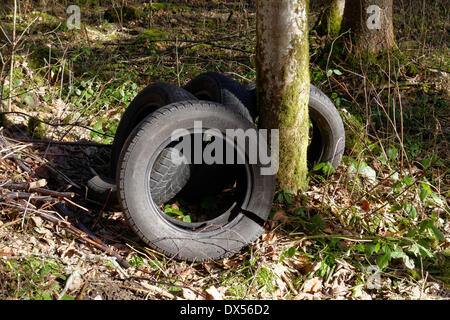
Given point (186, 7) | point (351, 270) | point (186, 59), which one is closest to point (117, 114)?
point (186, 59)

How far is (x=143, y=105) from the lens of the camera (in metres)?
4.46

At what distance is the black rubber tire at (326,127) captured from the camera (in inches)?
173

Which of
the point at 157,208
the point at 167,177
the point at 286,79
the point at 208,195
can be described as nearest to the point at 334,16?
the point at 286,79

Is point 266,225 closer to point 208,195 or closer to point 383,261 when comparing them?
point 208,195

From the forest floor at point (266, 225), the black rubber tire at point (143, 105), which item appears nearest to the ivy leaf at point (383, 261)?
the forest floor at point (266, 225)

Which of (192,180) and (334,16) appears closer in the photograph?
(192,180)

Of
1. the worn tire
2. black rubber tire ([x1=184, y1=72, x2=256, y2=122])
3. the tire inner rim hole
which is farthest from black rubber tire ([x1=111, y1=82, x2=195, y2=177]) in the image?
the tire inner rim hole

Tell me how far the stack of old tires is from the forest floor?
168mm

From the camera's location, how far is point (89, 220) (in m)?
3.89

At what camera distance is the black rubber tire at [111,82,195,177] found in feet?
13.4

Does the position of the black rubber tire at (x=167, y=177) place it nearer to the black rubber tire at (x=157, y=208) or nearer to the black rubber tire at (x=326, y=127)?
the black rubber tire at (x=157, y=208)

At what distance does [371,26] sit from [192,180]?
12.3 ft

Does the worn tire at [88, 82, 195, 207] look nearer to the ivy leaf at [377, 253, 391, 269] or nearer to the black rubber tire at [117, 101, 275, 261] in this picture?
the black rubber tire at [117, 101, 275, 261]

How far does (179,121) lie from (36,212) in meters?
1.30
